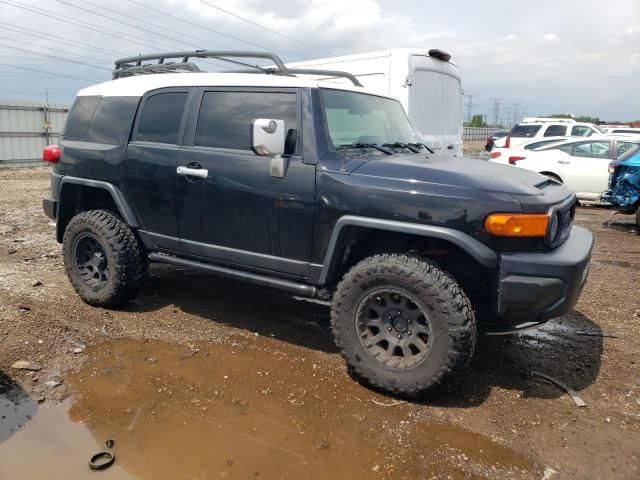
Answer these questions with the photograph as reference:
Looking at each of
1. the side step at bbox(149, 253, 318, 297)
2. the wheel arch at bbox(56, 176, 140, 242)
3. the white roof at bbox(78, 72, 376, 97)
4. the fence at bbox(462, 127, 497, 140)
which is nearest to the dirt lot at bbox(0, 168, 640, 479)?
the side step at bbox(149, 253, 318, 297)

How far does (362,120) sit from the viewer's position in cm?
411

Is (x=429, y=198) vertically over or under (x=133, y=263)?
over

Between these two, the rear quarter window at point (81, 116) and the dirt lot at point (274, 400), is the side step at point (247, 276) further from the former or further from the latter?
the rear quarter window at point (81, 116)

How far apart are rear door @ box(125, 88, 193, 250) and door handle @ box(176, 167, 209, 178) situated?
100mm

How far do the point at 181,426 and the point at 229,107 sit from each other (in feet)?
7.78

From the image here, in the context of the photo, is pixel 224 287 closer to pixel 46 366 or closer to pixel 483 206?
pixel 46 366

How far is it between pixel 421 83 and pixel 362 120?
407 centimetres

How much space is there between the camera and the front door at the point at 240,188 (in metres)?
3.69

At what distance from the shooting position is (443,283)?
317 cm

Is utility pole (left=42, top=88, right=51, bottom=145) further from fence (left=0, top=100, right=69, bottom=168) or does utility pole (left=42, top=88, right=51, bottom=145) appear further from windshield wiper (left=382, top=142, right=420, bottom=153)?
windshield wiper (left=382, top=142, right=420, bottom=153)

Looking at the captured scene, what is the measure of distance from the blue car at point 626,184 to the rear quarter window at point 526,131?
783 centimetres

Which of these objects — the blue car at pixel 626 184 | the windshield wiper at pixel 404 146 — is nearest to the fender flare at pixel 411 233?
the windshield wiper at pixel 404 146

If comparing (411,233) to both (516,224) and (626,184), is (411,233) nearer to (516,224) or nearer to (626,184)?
(516,224)

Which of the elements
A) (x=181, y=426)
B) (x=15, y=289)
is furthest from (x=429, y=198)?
(x=15, y=289)
